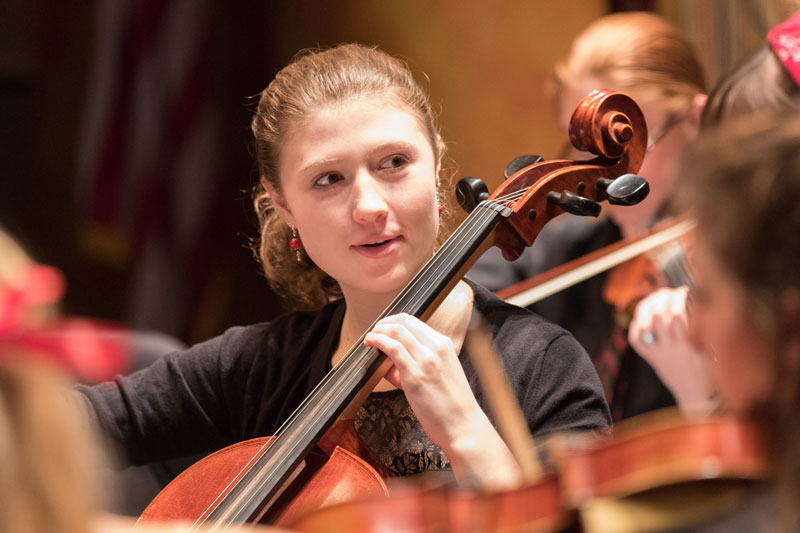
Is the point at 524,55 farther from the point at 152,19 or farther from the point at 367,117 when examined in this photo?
the point at 367,117

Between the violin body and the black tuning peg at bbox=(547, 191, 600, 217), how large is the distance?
298mm

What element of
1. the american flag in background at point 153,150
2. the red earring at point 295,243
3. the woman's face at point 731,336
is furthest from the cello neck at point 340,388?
the american flag in background at point 153,150

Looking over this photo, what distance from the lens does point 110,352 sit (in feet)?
1.42

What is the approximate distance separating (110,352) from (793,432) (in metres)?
0.33

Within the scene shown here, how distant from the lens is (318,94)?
1.00 m

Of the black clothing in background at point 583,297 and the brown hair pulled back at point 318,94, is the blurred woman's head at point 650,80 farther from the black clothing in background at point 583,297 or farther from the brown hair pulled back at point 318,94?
the brown hair pulled back at point 318,94

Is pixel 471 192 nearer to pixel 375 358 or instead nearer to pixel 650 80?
pixel 375 358

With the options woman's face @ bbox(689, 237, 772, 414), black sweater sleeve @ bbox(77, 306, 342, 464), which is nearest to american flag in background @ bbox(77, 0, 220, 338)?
black sweater sleeve @ bbox(77, 306, 342, 464)

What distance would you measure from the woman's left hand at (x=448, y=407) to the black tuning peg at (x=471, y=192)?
0.19 meters

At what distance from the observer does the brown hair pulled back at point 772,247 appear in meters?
0.47

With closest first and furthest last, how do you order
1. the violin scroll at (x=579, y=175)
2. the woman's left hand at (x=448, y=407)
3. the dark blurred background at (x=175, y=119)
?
the woman's left hand at (x=448, y=407), the violin scroll at (x=579, y=175), the dark blurred background at (x=175, y=119)

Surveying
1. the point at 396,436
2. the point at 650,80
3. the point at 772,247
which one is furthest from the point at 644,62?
the point at 772,247

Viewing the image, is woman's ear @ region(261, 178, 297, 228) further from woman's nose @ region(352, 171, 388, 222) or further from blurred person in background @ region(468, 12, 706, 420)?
blurred person in background @ region(468, 12, 706, 420)

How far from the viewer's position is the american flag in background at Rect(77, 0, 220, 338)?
2209 millimetres
